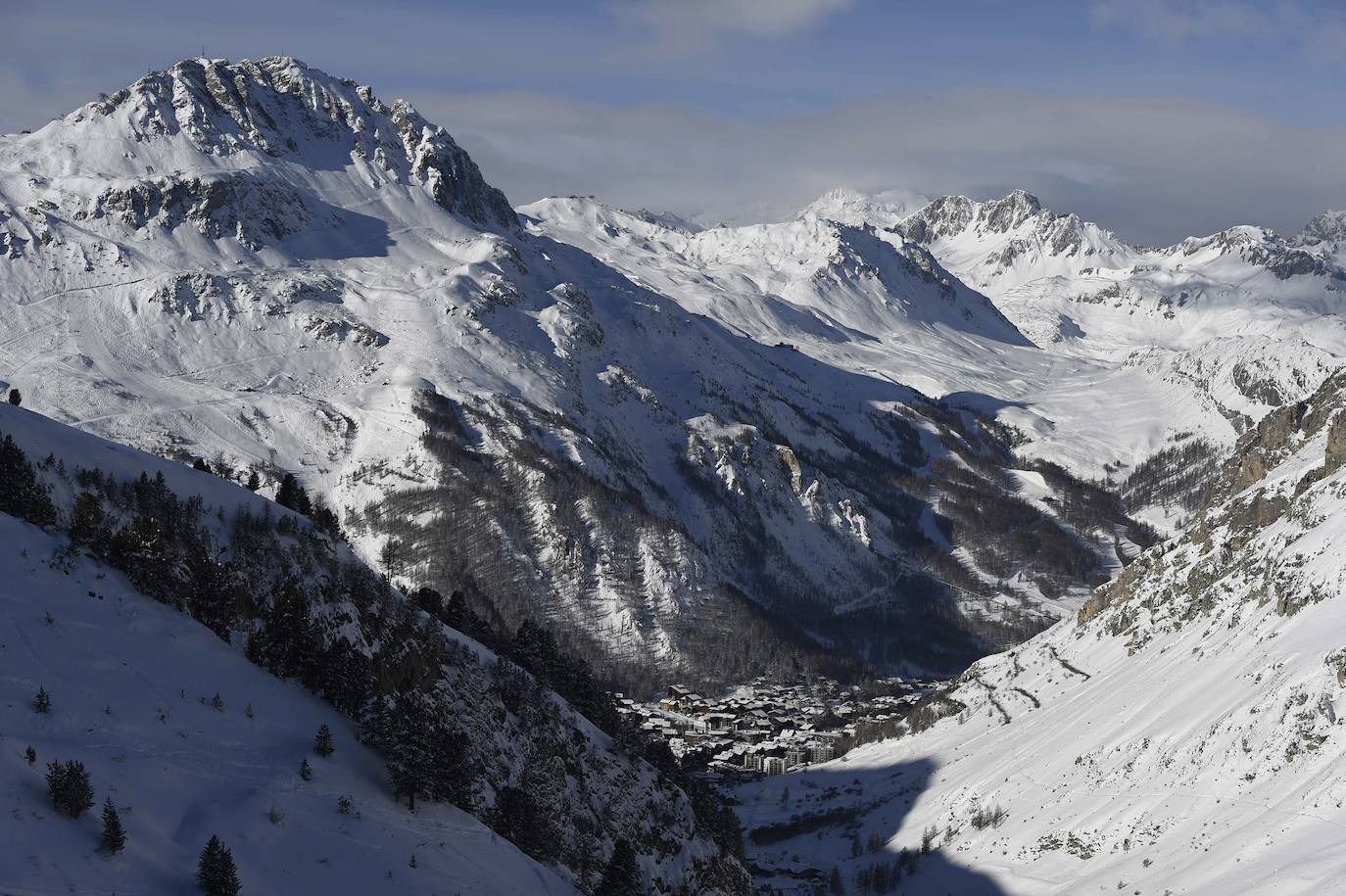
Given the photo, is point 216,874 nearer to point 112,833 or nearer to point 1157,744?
point 112,833

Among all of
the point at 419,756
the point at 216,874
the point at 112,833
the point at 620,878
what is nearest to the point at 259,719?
the point at 419,756

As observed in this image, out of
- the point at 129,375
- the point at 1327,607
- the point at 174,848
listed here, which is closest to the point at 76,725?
the point at 174,848

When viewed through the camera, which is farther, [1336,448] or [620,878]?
[1336,448]

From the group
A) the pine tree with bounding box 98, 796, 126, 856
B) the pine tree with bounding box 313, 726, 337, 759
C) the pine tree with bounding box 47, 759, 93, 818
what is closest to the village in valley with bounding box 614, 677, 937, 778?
the pine tree with bounding box 313, 726, 337, 759

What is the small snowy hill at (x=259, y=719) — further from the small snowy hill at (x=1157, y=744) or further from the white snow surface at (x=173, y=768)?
the small snowy hill at (x=1157, y=744)

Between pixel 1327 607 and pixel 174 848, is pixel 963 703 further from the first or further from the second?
pixel 174 848

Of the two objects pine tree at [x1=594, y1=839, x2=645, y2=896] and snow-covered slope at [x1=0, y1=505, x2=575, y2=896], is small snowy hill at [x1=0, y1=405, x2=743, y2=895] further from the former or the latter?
pine tree at [x1=594, y1=839, x2=645, y2=896]
